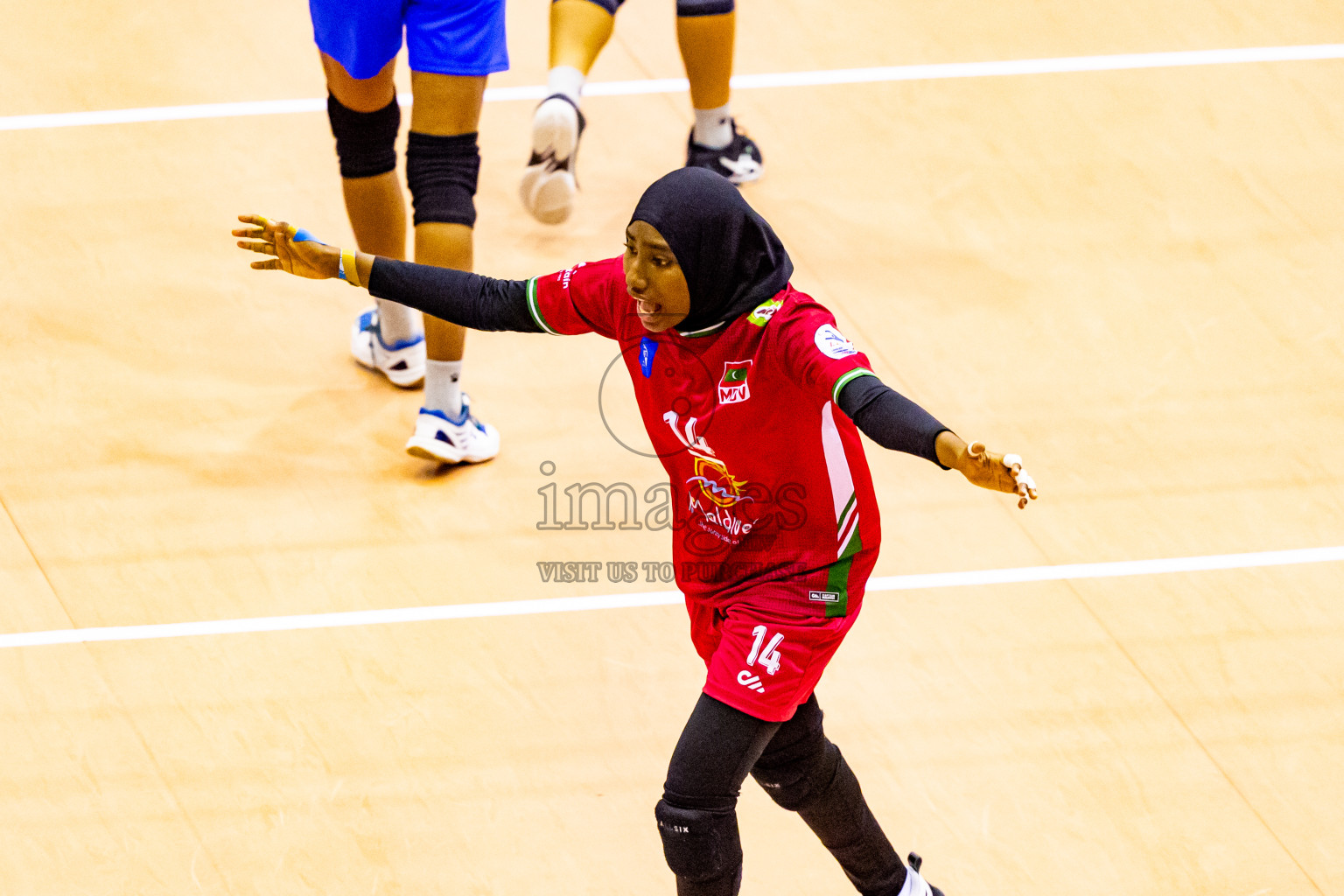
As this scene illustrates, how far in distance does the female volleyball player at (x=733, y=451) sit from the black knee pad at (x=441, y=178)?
37.3 inches

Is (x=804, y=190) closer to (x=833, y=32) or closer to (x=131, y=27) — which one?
(x=833, y=32)

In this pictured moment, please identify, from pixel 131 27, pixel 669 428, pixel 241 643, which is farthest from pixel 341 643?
pixel 131 27

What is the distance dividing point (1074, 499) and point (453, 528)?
5.46 ft

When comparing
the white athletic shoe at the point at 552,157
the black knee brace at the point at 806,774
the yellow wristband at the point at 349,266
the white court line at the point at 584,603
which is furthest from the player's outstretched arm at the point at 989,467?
the white athletic shoe at the point at 552,157

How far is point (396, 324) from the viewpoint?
419 centimetres

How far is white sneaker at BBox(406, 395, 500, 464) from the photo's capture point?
12.7 ft

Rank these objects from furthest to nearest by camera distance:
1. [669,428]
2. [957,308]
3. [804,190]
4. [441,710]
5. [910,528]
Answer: [804,190] → [957,308] → [910,528] → [441,710] → [669,428]

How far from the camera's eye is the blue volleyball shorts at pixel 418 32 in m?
3.58

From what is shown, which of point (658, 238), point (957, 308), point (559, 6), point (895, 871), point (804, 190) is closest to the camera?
point (658, 238)

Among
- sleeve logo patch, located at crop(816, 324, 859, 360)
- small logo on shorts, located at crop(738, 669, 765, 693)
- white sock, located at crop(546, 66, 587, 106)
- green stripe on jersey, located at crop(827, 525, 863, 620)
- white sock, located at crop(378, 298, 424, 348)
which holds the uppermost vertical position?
sleeve logo patch, located at crop(816, 324, 859, 360)

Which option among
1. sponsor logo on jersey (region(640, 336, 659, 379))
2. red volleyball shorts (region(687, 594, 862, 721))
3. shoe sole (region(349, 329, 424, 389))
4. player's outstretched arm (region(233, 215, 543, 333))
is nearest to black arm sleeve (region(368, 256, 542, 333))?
player's outstretched arm (region(233, 215, 543, 333))

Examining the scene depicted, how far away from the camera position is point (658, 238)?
2426 millimetres

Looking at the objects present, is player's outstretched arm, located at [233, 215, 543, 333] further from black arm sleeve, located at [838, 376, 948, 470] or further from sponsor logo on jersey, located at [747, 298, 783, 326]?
black arm sleeve, located at [838, 376, 948, 470]

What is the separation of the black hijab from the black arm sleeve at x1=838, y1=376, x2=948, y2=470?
0.29m
